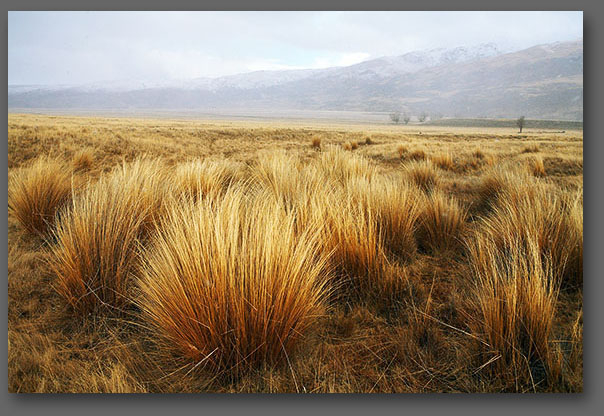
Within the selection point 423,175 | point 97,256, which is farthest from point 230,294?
point 423,175

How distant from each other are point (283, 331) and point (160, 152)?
4.74 metres

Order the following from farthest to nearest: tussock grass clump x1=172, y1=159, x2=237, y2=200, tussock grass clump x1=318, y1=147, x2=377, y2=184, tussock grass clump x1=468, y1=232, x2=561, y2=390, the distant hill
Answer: the distant hill → tussock grass clump x1=318, y1=147, x2=377, y2=184 → tussock grass clump x1=172, y1=159, x2=237, y2=200 → tussock grass clump x1=468, y1=232, x2=561, y2=390

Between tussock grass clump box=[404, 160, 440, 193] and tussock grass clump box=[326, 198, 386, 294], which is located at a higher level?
tussock grass clump box=[404, 160, 440, 193]

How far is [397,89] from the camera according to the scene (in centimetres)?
11825

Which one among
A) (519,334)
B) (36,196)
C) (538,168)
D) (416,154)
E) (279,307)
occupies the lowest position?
(519,334)

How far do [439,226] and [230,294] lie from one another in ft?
6.40

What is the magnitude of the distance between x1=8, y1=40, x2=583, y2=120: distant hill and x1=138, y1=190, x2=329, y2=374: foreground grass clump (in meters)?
2.15

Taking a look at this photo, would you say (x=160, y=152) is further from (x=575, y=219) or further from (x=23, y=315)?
(x=575, y=219)

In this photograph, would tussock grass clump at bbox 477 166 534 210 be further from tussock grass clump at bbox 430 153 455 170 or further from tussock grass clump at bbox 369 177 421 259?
tussock grass clump at bbox 430 153 455 170

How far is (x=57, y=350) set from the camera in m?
1.63

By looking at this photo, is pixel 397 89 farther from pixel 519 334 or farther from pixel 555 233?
pixel 519 334

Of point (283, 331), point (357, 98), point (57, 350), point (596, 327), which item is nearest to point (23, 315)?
point (57, 350)

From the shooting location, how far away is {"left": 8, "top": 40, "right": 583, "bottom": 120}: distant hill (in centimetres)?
457

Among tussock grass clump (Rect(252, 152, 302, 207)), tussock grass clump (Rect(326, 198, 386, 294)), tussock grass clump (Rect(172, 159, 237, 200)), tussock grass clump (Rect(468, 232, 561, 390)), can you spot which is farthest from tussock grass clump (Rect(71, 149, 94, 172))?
tussock grass clump (Rect(468, 232, 561, 390))
